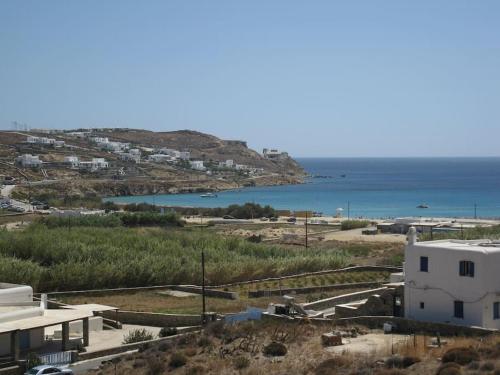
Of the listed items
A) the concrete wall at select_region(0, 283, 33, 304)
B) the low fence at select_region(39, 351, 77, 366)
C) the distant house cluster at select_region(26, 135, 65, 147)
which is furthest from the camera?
the distant house cluster at select_region(26, 135, 65, 147)

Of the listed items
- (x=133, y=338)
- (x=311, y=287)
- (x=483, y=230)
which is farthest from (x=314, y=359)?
(x=483, y=230)

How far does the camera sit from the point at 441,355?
68.5ft

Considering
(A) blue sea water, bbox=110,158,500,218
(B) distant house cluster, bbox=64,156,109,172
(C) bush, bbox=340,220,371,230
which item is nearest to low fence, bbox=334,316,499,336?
(C) bush, bbox=340,220,371,230

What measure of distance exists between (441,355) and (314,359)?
11.8ft

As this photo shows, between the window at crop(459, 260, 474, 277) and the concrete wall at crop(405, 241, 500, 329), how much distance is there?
0.10 m

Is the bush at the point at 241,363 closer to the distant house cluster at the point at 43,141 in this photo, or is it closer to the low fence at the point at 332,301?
the low fence at the point at 332,301

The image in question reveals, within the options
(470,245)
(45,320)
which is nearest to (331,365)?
(470,245)

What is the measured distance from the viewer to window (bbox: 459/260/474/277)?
81.0ft

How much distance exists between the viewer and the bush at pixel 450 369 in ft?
61.4

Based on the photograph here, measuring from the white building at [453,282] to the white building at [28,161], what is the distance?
136323mm

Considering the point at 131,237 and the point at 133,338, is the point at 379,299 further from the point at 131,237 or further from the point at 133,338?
the point at 131,237

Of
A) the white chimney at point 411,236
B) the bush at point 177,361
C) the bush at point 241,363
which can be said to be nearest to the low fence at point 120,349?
the bush at point 177,361

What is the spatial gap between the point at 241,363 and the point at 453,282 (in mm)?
7769

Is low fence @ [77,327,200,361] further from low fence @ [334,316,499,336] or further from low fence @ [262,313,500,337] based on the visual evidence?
low fence @ [334,316,499,336]
